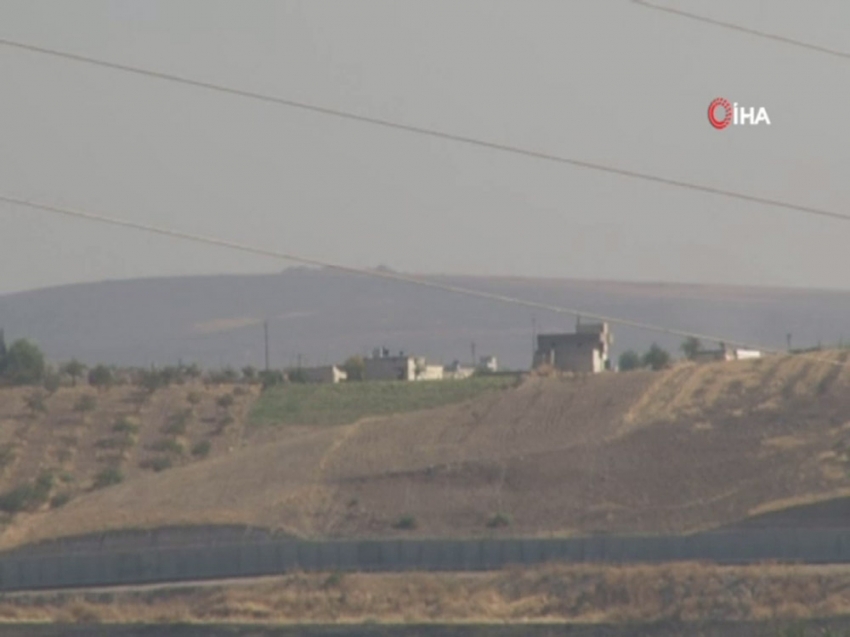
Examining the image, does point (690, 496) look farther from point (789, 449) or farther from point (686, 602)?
point (686, 602)

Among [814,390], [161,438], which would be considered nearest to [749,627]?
[814,390]

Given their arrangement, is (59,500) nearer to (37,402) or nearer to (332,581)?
(37,402)

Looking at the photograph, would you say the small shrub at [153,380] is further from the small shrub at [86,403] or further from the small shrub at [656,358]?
the small shrub at [656,358]

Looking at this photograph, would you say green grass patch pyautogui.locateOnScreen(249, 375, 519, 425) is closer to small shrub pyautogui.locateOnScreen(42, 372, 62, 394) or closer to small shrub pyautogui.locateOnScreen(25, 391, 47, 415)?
small shrub pyautogui.locateOnScreen(25, 391, 47, 415)

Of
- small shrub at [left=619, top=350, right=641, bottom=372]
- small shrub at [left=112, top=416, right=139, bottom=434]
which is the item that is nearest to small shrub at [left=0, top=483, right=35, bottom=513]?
small shrub at [left=112, top=416, right=139, bottom=434]

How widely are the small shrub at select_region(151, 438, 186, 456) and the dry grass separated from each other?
4156 centimetres

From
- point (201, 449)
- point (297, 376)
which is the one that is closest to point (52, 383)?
point (201, 449)

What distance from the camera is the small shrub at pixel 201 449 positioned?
89.6 meters

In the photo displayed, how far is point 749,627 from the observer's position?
37.9 meters

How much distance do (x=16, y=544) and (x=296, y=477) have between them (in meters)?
14.1

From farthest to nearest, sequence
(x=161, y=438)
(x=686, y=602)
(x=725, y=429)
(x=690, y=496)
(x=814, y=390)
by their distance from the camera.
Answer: (x=161, y=438), (x=814, y=390), (x=725, y=429), (x=690, y=496), (x=686, y=602)

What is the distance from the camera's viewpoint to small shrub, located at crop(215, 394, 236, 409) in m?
100

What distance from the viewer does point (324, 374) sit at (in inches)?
4980

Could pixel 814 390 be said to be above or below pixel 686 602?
above
